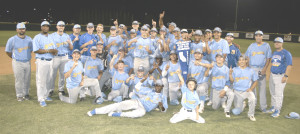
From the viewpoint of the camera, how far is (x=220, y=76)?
685cm

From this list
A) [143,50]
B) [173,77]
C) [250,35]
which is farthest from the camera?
[250,35]

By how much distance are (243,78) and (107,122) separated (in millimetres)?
3530

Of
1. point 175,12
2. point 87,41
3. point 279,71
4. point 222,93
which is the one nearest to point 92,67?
point 87,41

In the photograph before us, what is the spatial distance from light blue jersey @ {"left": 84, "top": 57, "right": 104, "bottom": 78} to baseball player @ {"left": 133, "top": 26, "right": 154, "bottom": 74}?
1171mm

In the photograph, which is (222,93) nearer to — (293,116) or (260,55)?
(260,55)

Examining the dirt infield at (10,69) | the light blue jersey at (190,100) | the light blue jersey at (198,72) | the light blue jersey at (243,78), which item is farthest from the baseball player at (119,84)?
the dirt infield at (10,69)

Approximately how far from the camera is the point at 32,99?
7.26 metres

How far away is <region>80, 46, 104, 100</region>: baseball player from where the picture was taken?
24.7ft

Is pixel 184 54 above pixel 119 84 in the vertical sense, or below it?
above

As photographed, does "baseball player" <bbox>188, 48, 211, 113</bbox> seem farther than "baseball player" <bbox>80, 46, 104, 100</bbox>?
No

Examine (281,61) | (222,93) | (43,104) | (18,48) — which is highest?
(18,48)

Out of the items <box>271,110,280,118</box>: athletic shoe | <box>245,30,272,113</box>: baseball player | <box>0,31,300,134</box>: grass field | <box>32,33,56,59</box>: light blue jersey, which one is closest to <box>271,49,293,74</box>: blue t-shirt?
<box>245,30,272,113</box>: baseball player

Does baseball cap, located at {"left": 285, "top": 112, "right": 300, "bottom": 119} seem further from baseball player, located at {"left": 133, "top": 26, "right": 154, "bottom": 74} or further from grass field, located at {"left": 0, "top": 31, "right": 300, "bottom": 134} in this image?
baseball player, located at {"left": 133, "top": 26, "right": 154, "bottom": 74}

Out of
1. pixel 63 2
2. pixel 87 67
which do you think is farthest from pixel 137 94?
pixel 63 2
